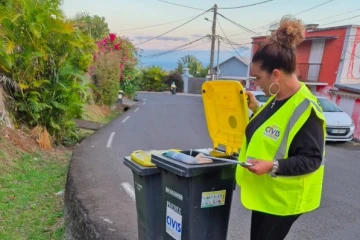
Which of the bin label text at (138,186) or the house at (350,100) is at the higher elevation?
the bin label text at (138,186)

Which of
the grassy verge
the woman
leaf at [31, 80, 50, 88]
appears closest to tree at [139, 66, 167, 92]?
leaf at [31, 80, 50, 88]

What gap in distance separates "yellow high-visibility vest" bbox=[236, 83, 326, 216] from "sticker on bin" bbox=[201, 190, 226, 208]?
10.0 inches

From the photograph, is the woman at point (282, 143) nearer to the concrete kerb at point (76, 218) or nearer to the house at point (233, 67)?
the concrete kerb at point (76, 218)

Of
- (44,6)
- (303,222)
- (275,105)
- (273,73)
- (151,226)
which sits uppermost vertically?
(44,6)

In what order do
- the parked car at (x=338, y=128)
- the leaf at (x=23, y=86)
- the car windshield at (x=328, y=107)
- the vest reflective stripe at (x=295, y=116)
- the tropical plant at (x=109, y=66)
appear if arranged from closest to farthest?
the vest reflective stripe at (x=295, y=116) < the leaf at (x=23, y=86) < the parked car at (x=338, y=128) < the car windshield at (x=328, y=107) < the tropical plant at (x=109, y=66)

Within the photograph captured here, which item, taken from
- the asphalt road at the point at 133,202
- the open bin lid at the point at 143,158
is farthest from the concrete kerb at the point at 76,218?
the open bin lid at the point at 143,158

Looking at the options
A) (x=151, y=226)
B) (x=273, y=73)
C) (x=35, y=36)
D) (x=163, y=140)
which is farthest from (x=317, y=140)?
(x=163, y=140)

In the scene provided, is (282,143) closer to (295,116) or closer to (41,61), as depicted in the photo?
(295,116)

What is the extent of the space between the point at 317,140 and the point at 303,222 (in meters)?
2.78

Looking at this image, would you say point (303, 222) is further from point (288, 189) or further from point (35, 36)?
point (35, 36)

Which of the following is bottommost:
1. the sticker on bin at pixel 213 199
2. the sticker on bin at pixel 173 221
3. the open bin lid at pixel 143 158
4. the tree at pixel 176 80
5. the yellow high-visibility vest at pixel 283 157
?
the tree at pixel 176 80

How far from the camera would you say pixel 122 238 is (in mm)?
3018

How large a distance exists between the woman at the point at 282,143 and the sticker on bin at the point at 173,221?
0.48 m

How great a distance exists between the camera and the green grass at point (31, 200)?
3832 millimetres
